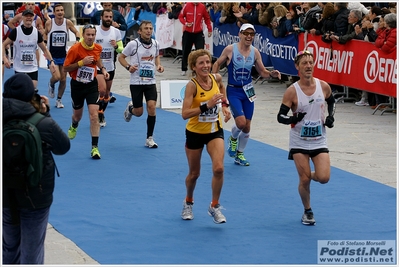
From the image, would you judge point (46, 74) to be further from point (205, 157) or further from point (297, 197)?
point (297, 197)

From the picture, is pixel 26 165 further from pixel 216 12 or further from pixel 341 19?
pixel 216 12

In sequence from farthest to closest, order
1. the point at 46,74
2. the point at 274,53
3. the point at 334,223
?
1. the point at 46,74
2. the point at 274,53
3. the point at 334,223

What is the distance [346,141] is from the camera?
13531 mm

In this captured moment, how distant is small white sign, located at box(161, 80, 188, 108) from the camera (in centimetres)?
1719

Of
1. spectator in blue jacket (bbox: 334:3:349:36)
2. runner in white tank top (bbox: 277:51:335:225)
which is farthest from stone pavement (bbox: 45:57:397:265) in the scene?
runner in white tank top (bbox: 277:51:335:225)

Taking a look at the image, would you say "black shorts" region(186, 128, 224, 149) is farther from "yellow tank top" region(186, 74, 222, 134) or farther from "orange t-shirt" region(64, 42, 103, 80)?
"orange t-shirt" region(64, 42, 103, 80)

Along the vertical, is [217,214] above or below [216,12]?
below

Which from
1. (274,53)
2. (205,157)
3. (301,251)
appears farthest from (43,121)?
(274,53)

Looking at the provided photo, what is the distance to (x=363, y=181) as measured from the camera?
10.8m

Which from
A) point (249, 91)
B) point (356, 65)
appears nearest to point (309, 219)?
point (249, 91)

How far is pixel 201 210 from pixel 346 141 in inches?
189

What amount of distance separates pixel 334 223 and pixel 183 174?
2.97 metres

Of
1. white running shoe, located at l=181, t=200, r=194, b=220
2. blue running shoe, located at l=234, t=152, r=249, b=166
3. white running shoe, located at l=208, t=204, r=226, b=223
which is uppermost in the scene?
white running shoe, located at l=208, t=204, r=226, b=223

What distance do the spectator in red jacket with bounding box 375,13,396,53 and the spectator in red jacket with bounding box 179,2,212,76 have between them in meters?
7.20
